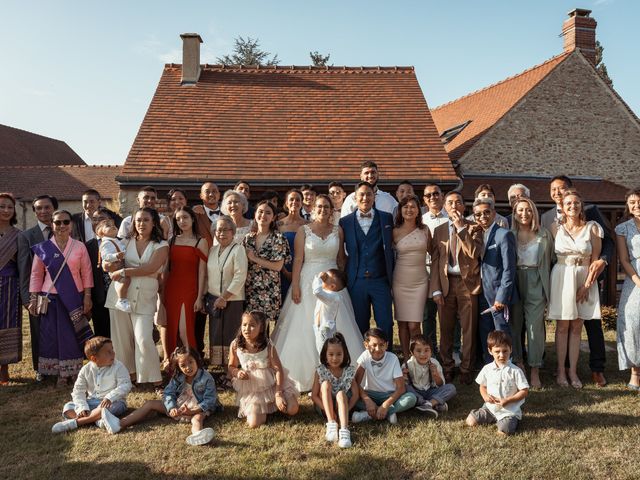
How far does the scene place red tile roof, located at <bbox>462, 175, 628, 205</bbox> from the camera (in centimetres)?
1388

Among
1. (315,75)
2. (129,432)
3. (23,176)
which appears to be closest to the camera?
(129,432)

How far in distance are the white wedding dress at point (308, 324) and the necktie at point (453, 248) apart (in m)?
1.18

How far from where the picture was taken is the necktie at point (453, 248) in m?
5.40

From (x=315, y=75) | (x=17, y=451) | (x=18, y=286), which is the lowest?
(x=17, y=451)

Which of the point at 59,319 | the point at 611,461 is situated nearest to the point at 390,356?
the point at 611,461

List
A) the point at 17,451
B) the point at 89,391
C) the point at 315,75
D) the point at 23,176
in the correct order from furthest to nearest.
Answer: the point at 23,176 < the point at 315,75 < the point at 89,391 < the point at 17,451

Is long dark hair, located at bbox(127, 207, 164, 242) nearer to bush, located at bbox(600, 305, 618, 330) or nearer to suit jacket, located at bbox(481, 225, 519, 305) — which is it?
suit jacket, located at bbox(481, 225, 519, 305)

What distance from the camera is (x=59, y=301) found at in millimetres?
5578

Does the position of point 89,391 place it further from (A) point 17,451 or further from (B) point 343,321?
(B) point 343,321

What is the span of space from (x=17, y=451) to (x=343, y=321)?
300 centimetres

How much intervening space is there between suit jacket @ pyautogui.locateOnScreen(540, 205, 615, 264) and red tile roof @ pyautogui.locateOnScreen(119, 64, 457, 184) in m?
6.27

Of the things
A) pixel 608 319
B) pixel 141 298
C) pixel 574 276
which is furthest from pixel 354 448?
pixel 608 319

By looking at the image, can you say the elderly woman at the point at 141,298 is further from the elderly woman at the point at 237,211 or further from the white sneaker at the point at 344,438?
the white sneaker at the point at 344,438

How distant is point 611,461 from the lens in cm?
364
